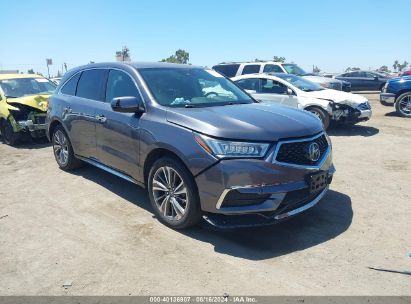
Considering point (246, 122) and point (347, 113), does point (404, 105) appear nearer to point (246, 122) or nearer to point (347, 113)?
point (347, 113)

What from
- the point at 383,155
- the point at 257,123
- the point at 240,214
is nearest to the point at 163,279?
the point at 240,214

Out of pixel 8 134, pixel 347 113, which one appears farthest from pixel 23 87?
pixel 347 113

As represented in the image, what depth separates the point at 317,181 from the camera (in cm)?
401

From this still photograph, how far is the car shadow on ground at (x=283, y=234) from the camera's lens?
151 inches

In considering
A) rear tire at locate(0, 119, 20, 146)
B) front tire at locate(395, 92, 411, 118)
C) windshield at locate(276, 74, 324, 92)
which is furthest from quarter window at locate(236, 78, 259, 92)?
rear tire at locate(0, 119, 20, 146)

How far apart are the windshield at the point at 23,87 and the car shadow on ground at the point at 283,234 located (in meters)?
6.50

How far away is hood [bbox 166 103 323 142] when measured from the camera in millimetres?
3736

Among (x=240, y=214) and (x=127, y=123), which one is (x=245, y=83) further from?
(x=240, y=214)

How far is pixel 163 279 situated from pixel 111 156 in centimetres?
225

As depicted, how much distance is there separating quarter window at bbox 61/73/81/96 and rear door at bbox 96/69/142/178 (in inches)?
43.8

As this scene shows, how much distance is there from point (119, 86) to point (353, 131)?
23.6ft

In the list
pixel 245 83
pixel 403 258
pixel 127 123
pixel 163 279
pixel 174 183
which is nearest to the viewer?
pixel 163 279

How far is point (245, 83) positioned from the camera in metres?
11.0

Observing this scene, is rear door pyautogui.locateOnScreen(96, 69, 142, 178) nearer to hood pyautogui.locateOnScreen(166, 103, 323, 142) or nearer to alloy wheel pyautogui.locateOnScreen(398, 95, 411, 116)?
hood pyautogui.locateOnScreen(166, 103, 323, 142)
